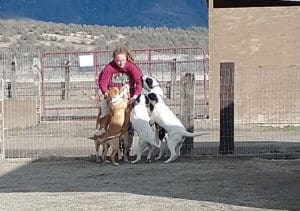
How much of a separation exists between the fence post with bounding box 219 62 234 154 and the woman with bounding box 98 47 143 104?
1.65m

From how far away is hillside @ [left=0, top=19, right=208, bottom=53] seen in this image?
186 ft

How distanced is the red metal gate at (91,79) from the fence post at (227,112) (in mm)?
5178

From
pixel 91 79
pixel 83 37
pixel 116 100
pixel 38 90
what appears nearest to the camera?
pixel 116 100

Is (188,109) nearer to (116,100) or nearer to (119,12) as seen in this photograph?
(116,100)

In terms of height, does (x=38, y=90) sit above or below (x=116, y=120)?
above

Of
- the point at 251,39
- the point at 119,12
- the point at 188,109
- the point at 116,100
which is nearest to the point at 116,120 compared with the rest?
the point at 116,100

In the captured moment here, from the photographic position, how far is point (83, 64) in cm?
2369

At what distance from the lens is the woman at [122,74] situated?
45.6 ft

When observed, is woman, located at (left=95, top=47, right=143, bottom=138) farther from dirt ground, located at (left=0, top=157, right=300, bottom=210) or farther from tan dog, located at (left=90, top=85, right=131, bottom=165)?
dirt ground, located at (left=0, top=157, right=300, bottom=210)

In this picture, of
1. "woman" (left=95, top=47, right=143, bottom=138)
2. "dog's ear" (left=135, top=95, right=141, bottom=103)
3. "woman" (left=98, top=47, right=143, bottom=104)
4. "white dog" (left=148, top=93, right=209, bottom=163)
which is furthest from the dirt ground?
"woman" (left=98, top=47, right=143, bottom=104)

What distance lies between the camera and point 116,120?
1368cm

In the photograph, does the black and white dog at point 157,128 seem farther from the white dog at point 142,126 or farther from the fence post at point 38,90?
the fence post at point 38,90

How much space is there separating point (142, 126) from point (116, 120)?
42 cm

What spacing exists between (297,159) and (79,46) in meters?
46.7
